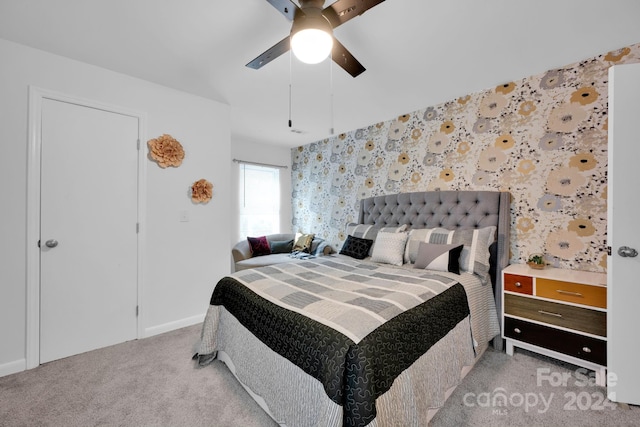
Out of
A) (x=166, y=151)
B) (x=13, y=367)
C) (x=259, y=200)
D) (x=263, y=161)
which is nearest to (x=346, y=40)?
(x=166, y=151)

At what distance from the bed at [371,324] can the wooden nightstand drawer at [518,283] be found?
0.15 meters

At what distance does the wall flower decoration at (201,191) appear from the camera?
2.91 meters

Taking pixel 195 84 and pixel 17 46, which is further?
pixel 195 84

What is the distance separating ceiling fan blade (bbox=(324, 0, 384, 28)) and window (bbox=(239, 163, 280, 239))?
3.48 m

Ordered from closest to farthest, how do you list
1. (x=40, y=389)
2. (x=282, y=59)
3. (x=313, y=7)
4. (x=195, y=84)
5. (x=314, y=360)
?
(x=314, y=360), (x=313, y=7), (x=40, y=389), (x=282, y=59), (x=195, y=84)

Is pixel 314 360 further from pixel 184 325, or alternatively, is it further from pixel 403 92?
pixel 403 92

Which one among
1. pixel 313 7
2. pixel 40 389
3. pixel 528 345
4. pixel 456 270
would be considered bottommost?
pixel 40 389

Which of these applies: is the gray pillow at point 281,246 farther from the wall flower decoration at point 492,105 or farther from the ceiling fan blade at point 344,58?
the wall flower decoration at point 492,105

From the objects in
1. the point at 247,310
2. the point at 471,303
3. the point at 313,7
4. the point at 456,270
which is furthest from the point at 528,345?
the point at 313,7

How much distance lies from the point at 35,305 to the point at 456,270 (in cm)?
343

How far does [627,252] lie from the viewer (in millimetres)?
1605

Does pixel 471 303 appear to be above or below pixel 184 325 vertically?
above

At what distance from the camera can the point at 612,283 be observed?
65.3 inches

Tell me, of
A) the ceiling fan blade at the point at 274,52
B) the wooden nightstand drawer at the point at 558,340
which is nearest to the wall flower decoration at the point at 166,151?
the ceiling fan blade at the point at 274,52
